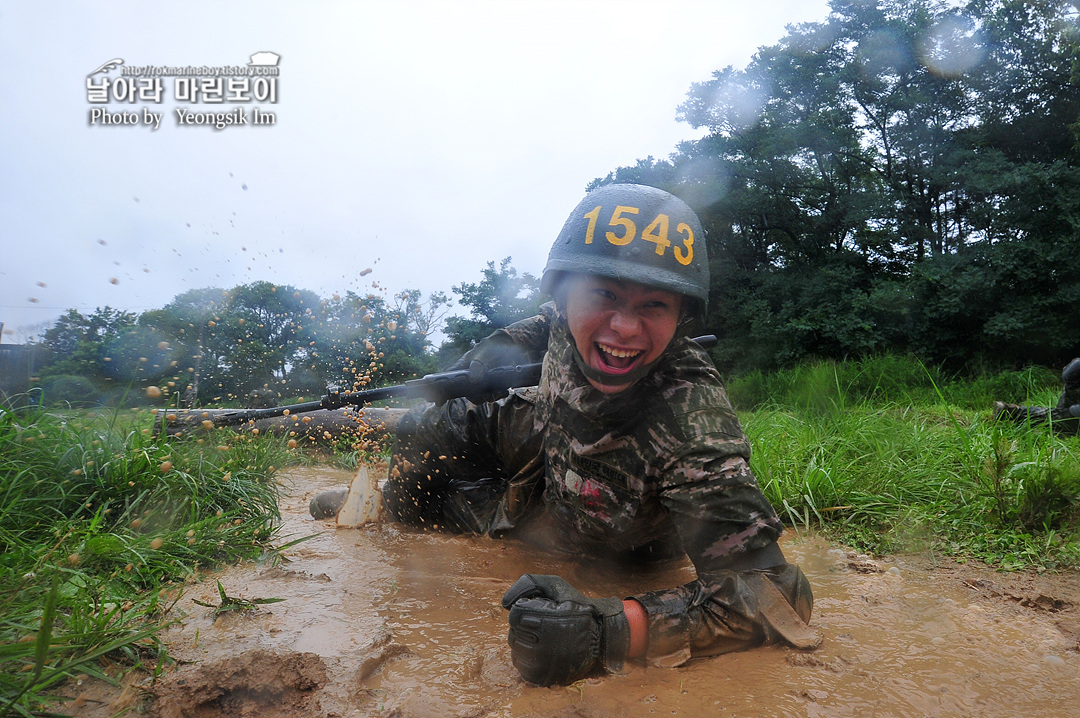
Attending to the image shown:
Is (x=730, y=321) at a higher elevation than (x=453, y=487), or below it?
higher

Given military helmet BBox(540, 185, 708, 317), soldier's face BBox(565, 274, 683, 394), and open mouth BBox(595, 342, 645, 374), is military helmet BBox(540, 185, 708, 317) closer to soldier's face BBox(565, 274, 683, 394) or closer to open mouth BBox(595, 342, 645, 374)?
soldier's face BBox(565, 274, 683, 394)

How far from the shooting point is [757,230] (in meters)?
14.3

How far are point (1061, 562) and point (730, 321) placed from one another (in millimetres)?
11268

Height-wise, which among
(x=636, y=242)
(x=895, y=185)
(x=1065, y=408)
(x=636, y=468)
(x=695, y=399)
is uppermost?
(x=895, y=185)

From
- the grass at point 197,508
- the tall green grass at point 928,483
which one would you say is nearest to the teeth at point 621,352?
the grass at point 197,508

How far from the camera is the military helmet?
7.06 ft

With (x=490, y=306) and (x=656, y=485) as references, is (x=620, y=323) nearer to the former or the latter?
(x=656, y=485)

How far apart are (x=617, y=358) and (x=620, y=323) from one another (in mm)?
136

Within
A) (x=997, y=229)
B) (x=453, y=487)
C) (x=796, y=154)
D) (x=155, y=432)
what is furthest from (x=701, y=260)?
(x=796, y=154)

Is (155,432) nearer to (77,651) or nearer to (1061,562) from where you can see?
(77,651)

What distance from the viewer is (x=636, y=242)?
218cm

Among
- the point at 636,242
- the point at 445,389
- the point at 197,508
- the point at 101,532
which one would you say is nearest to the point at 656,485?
the point at 636,242

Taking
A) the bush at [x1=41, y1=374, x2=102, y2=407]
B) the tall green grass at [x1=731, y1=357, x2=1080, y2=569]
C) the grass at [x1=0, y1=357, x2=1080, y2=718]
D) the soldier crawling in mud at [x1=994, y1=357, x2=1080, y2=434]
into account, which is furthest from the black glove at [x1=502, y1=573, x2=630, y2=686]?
the soldier crawling in mud at [x1=994, y1=357, x2=1080, y2=434]

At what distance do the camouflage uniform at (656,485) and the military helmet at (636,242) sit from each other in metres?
0.29
